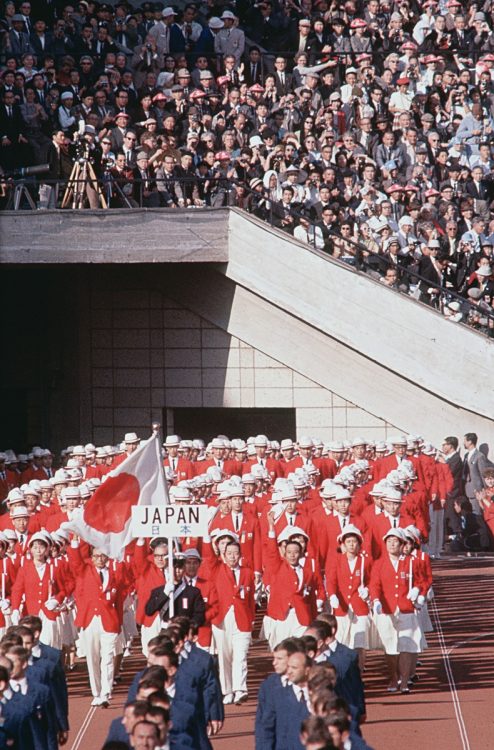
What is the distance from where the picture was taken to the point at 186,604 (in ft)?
46.6

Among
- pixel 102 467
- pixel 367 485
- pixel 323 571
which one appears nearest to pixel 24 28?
pixel 102 467

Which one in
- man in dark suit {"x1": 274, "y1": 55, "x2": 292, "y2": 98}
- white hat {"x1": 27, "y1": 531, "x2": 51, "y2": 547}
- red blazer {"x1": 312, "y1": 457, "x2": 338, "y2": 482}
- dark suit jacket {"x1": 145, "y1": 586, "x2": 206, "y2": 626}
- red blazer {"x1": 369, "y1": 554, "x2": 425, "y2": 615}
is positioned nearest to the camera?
dark suit jacket {"x1": 145, "y1": 586, "x2": 206, "y2": 626}

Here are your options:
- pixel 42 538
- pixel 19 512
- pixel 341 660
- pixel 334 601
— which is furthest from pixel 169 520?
pixel 19 512

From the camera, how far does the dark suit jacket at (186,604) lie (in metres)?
14.2

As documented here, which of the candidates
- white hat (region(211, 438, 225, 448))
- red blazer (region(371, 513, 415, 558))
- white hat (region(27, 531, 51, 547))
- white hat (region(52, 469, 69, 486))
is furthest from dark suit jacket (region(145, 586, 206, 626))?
white hat (region(211, 438, 225, 448))

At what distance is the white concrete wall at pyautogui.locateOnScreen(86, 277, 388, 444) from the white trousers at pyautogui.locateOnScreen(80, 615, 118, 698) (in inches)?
575

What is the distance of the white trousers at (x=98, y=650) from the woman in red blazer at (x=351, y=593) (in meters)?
2.16

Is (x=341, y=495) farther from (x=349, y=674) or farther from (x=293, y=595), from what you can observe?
(x=349, y=674)

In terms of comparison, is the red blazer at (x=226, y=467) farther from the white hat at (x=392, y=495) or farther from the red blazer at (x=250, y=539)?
the white hat at (x=392, y=495)

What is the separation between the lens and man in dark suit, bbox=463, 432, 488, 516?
83.5ft

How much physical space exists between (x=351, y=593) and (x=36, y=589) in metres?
3.07

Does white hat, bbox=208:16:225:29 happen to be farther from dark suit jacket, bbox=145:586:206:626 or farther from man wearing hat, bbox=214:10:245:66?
dark suit jacket, bbox=145:586:206:626

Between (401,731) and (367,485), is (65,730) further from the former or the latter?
(367,485)


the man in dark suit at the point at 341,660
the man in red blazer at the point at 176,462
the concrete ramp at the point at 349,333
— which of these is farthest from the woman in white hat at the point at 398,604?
the concrete ramp at the point at 349,333
